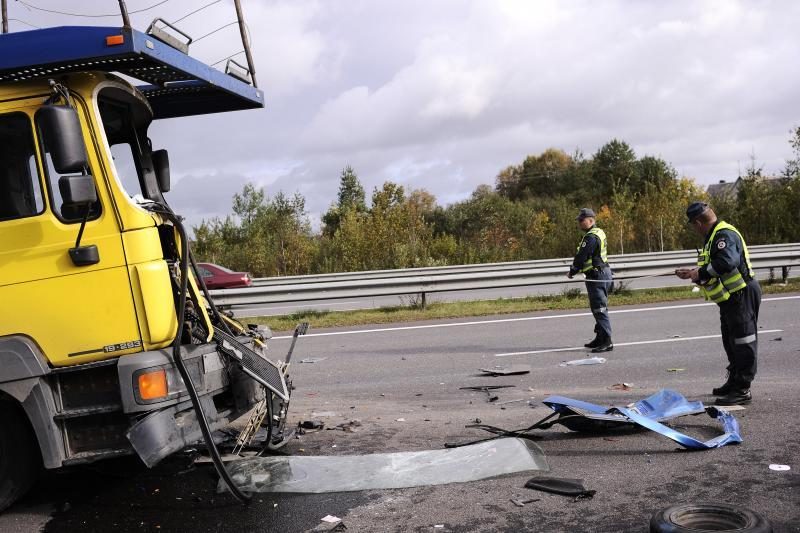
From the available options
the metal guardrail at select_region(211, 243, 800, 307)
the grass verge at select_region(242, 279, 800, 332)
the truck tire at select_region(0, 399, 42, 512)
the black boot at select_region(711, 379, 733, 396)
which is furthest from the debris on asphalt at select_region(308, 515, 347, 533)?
the metal guardrail at select_region(211, 243, 800, 307)

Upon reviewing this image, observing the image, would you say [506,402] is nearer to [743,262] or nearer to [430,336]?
[743,262]

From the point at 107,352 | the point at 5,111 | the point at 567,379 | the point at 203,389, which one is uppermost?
the point at 5,111

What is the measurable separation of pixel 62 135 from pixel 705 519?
406 centimetres

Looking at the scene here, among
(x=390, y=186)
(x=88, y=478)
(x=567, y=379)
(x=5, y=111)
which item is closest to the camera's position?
(x=5, y=111)

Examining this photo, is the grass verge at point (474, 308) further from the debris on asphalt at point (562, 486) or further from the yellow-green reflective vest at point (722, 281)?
the debris on asphalt at point (562, 486)

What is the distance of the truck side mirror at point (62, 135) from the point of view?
162 inches

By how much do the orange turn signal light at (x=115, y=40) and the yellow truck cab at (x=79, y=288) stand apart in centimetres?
2

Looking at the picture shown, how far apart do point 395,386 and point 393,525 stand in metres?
4.05

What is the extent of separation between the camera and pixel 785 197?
2469cm

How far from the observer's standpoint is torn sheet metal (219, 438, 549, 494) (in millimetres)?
4930

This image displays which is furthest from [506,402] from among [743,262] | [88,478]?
[88,478]

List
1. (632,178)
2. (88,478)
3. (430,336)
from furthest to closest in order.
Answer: (632,178) → (430,336) → (88,478)

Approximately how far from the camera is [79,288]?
4445mm

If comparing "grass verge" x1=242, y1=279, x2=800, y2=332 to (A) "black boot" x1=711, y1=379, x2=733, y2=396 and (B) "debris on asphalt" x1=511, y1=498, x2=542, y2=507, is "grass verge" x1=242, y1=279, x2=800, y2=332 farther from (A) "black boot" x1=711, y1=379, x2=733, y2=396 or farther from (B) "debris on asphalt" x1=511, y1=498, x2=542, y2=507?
(B) "debris on asphalt" x1=511, y1=498, x2=542, y2=507
